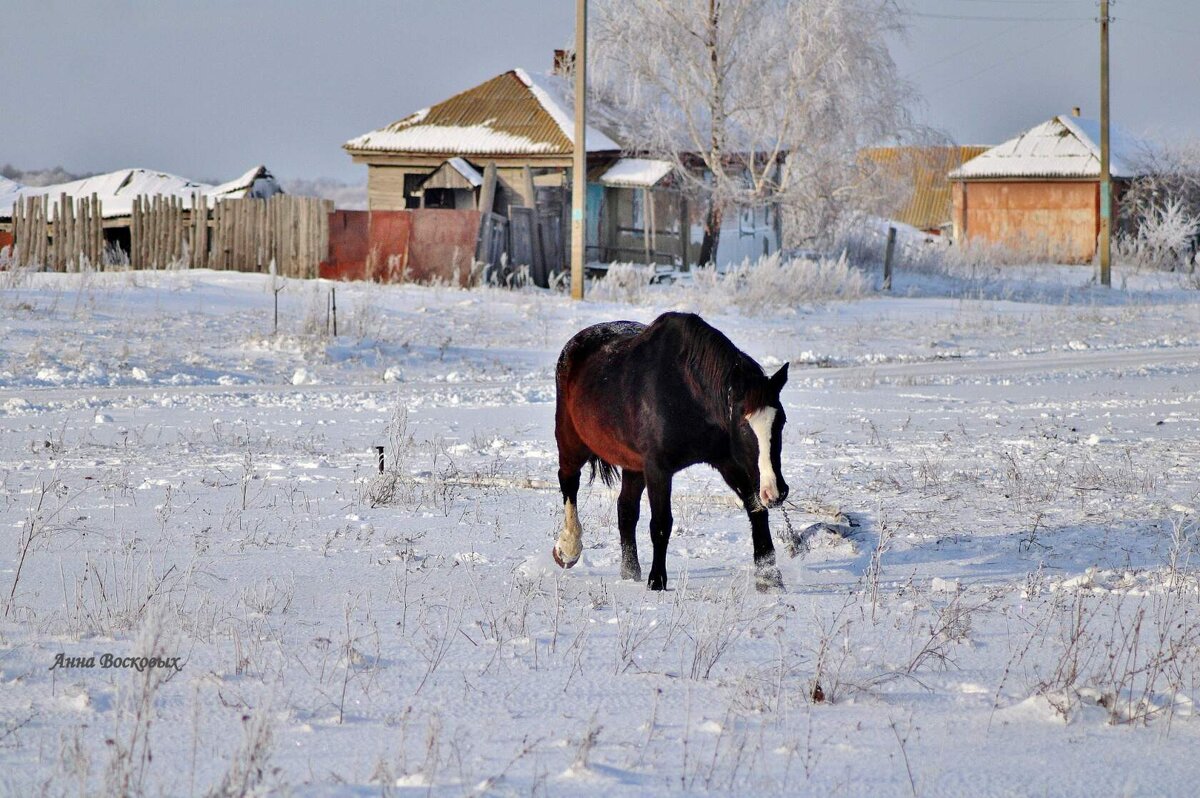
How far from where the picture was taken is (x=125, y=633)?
209 inches

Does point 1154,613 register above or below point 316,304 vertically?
below

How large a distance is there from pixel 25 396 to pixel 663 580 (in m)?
10.8

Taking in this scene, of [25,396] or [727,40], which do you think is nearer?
[25,396]

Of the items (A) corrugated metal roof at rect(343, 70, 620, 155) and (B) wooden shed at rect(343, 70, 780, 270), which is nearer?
(B) wooden shed at rect(343, 70, 780, 270)

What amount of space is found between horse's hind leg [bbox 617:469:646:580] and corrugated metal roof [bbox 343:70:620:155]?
2988 centimetres

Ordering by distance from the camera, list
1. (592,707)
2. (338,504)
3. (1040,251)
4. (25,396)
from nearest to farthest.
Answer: (592,707), (338,504), (25,396), (1040,251)

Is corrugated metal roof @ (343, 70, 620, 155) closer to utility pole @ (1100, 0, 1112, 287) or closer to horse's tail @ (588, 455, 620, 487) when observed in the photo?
utility pole @ (1100, 0, 1112, 287)

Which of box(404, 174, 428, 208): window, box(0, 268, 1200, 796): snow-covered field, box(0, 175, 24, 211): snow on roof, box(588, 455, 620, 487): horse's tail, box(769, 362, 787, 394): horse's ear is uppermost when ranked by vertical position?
box(0, 175, 24, 211): snow on roof

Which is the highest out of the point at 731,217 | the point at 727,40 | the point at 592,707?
the point at 727,40

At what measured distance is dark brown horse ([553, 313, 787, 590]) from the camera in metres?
6.27

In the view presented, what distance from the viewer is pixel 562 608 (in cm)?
609

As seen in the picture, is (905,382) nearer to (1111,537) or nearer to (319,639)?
(1111,537)

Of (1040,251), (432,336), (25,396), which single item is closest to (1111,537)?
(25,396)

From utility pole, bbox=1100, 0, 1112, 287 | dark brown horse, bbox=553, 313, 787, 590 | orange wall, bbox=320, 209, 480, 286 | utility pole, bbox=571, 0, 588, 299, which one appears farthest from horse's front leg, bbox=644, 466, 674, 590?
utility pole, bbox=1100, 0, 1112, 287
